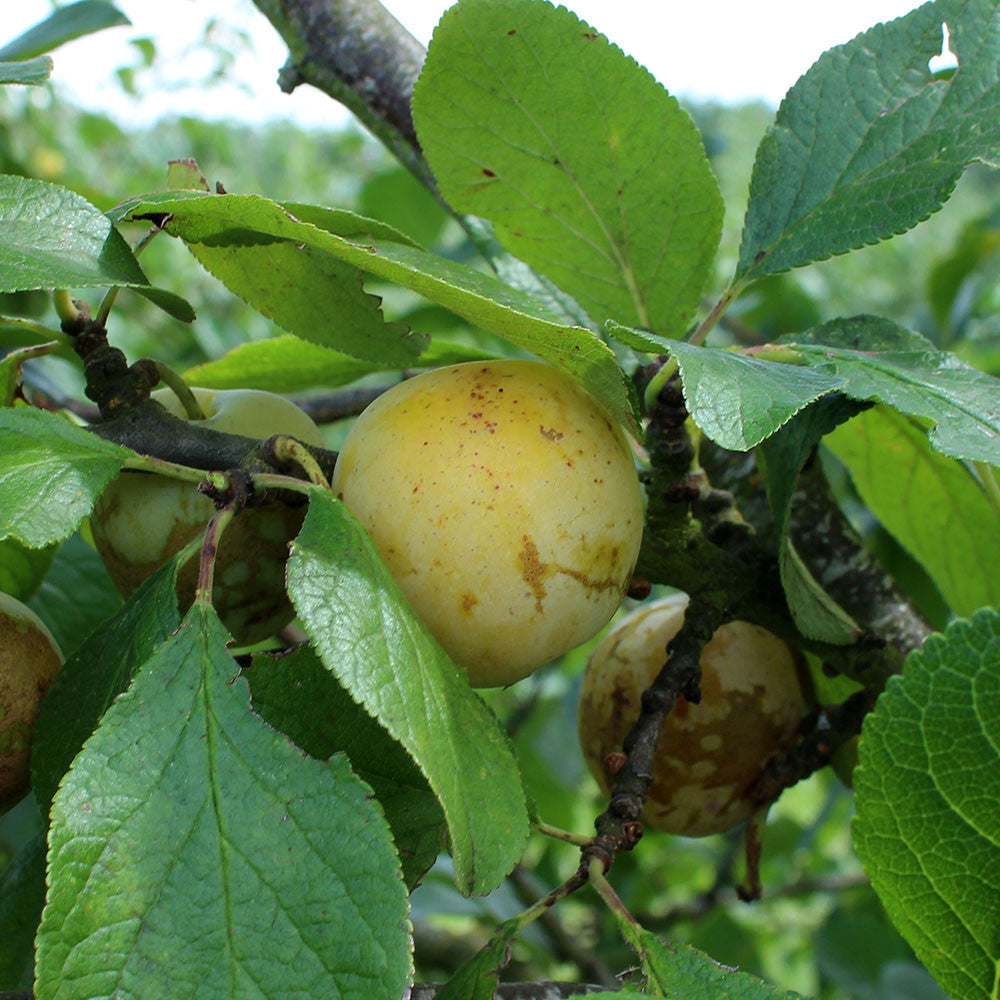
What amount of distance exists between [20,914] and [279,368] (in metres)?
0.49

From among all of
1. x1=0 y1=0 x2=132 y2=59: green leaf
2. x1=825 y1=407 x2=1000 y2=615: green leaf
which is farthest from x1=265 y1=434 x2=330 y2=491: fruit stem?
x1=0 y1=0 x2=132 y2=59: green leaf

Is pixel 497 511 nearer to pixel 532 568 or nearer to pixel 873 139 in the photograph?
pixel 532 568

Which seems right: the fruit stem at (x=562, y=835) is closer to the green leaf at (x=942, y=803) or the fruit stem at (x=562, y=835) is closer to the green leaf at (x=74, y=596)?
the green leaf at (x=942, y=803)

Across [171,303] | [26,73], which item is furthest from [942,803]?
[26,73]

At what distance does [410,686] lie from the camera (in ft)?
1.59

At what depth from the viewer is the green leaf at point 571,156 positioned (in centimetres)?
72

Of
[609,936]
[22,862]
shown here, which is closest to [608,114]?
[22,862]

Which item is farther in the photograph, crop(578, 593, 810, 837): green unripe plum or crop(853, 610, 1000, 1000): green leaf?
crop(578, 593, 810, 837): green unripe plum

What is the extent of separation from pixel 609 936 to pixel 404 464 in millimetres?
1548

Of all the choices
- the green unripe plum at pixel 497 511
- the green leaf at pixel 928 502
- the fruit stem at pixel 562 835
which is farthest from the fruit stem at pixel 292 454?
the green leaf at pixel 928 502

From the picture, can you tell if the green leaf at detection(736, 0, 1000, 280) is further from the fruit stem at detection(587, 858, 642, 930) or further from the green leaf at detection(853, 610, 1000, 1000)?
the fruit stem at detection(587, 858, 642, 930)

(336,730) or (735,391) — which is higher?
(735,391)

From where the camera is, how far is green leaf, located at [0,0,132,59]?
113 centimetres

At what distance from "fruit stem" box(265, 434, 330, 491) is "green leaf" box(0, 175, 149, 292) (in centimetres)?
12
